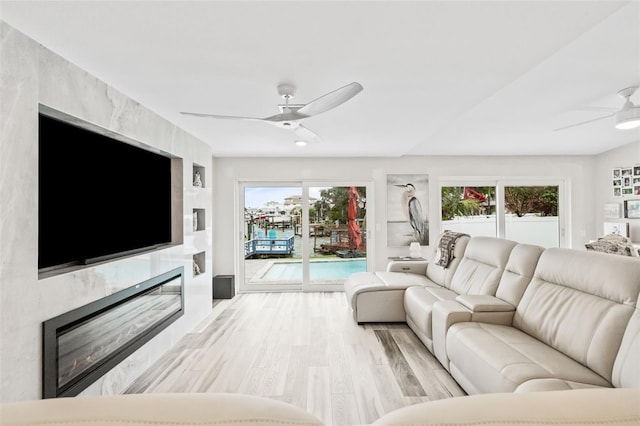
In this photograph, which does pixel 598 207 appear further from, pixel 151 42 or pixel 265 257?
pixel 151 42

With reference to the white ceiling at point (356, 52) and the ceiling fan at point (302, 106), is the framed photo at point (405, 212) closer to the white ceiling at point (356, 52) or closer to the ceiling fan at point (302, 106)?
the white ceiling at point (356, 52)

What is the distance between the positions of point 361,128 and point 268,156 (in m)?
2.22

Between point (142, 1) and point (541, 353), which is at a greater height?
point (142, 1)

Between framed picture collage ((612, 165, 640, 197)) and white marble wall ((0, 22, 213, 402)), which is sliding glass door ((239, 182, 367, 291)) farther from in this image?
framed picture collage ((612, 165, 640, 197))

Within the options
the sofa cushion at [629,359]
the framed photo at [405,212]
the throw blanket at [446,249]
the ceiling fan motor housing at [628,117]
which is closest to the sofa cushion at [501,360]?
the sofa cushion at [629,359]

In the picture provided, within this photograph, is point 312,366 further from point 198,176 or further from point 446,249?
point 198,176

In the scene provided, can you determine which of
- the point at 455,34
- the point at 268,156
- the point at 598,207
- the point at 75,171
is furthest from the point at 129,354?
the point at 598,207

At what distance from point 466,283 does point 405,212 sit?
2352 mm

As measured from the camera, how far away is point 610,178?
5.55 meters

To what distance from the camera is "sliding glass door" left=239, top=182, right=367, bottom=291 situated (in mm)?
5672

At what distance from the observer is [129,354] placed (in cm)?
256

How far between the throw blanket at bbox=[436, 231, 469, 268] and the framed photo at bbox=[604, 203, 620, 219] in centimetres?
327

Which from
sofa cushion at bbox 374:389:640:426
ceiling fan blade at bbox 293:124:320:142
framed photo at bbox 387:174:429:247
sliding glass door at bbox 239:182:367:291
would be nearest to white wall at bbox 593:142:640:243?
framed photo at bbox 387:174:429:247

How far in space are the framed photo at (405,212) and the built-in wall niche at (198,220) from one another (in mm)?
3037
